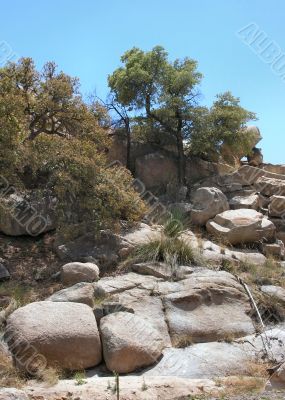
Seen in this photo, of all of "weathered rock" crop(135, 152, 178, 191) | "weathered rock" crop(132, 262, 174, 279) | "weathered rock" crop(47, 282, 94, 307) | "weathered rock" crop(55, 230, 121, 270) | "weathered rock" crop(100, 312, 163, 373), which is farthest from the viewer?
"weathered rock" crop(135, 152, 178, 191)

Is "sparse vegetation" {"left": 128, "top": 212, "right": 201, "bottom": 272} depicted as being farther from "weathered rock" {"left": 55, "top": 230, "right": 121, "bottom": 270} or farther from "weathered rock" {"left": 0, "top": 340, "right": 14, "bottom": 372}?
"weathered rock" {"left": 0, "top": 340, "right": 14, "bottom": 372}

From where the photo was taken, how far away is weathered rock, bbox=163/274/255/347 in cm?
980

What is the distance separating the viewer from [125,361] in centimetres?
854

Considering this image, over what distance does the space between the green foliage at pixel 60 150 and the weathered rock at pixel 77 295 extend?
257 cm

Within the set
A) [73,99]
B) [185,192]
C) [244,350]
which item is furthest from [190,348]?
[185,192]

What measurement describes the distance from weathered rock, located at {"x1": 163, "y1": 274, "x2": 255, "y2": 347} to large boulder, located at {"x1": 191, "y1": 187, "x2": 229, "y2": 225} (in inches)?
183

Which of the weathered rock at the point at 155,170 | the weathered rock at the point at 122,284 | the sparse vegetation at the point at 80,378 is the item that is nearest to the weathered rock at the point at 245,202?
the weathered rock at the point at 155,170

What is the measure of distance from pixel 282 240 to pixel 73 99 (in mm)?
7594

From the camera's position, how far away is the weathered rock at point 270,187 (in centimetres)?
1816

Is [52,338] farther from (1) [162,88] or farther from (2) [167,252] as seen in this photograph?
(1) [162,88]

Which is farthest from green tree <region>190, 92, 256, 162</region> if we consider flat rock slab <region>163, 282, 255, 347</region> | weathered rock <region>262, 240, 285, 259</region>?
flat rock slab <region>163, 282, 255, 347</region>

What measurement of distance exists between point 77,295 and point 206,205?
23.0 ft

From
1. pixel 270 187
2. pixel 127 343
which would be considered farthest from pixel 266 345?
pixel 270 187

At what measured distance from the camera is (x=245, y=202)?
17047mm
